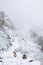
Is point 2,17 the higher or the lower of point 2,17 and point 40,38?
the higher

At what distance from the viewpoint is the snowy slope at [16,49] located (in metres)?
21.4

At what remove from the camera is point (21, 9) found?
3259 centimetres

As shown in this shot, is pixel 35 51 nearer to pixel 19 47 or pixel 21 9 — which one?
pixel 19 47

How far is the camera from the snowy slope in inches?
844

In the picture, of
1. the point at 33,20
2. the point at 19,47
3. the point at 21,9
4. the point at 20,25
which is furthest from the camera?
the point at 21,9

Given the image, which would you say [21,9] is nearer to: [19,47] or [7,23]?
[7,23]

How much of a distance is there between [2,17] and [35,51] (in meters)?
4.86

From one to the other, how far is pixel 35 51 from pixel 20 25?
5.73 metres

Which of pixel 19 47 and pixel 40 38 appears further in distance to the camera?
pixel 40 38

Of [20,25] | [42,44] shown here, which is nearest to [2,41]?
[42,44]

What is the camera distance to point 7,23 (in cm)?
2522

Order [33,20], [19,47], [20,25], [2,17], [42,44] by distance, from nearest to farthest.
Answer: [19,47] → [42,44] → [2,17] → [20,25] → [33,20]

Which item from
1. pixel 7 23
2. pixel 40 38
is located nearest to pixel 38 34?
pixel 40 38

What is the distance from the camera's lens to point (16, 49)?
73.5 feet
